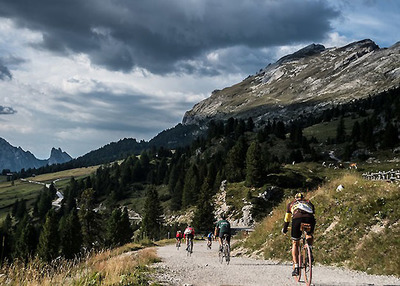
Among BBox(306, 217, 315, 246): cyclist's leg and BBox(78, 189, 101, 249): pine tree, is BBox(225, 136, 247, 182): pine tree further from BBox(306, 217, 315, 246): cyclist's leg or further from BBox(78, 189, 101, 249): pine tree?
BBox(306, 217, 315, 246): cyclist's leg

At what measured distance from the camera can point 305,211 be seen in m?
11.1

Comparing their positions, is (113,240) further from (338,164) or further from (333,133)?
(333,133)

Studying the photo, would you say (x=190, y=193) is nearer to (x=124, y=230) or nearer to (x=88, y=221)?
(x=124, y=230)

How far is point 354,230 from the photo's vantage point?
650 inches

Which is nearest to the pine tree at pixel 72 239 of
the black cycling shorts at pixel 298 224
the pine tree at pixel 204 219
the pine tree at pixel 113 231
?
the pine tree at pixel 113 231

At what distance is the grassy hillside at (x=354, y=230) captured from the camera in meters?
13.8

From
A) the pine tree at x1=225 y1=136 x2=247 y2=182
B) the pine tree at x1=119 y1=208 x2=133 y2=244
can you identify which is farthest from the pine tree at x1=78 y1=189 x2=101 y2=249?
the pine tree at x1=225 y1=136 x2=247 y2=182

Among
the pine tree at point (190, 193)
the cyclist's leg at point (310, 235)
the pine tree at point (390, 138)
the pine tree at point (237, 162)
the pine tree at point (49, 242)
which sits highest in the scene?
the pine tree at point (390, 138)

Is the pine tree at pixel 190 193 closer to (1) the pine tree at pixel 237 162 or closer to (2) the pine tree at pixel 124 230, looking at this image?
(1) the pine tree at pixel 237 162

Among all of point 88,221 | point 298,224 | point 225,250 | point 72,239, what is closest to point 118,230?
point 72,239

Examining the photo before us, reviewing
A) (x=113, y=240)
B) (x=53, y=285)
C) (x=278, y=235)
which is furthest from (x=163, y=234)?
(x=53, y=285)

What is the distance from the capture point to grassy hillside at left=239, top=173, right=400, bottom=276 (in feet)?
45.3

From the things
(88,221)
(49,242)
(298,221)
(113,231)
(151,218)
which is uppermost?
(298,221)

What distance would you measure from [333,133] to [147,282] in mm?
162710
